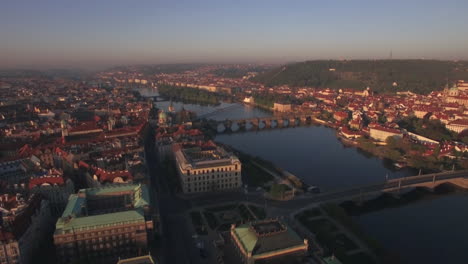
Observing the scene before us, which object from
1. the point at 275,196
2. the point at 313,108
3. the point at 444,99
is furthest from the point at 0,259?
the point at 444,99

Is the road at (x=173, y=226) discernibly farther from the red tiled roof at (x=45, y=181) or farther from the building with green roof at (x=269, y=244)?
the red tiled roof at (x=45, y=181)

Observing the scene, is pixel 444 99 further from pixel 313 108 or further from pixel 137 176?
pixel 137 176

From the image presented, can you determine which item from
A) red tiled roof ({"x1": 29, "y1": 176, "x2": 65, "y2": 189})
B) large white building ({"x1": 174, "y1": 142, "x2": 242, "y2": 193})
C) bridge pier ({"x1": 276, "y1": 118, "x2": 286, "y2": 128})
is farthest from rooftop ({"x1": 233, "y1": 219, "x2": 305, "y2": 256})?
bridge pier ({"x1": 276, "y1": 118, "x2": 286, "y2": 128})

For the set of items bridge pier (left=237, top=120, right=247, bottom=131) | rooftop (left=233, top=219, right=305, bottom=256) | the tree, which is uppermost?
rooftop (left=233, top=219, right=305, bottom=256)

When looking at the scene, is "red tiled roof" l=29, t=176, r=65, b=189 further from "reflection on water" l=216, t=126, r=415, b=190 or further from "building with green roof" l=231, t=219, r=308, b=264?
"reflection on water" l=216, t=126, r=415, b=190

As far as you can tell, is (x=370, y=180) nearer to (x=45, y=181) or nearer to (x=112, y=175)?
(x=112, y=175)
